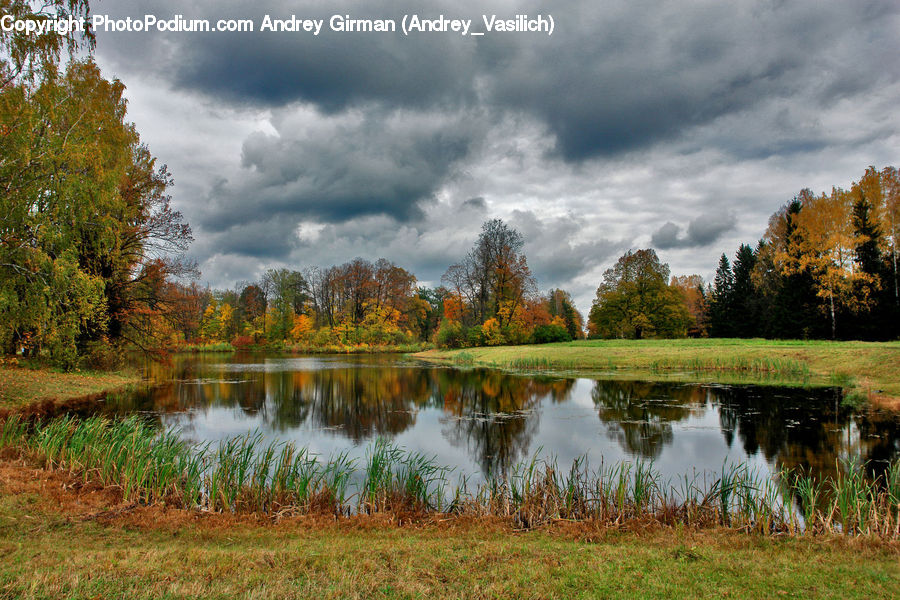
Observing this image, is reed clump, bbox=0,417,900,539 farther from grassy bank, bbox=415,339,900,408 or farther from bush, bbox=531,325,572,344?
bush, bbox=531,325,572,344

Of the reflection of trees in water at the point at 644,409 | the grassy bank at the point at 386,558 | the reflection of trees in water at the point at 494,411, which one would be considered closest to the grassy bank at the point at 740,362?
the reflection of trees in water at the point at 644,409

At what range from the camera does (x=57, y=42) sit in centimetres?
1227

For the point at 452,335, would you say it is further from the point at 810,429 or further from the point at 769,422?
the point at 810,429

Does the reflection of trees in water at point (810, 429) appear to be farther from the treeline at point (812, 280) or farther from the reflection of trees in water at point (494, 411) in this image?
the treeline at point (812, 280)

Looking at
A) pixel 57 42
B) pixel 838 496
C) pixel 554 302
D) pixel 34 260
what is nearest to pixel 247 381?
pixel 34 260

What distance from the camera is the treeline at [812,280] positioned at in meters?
31.5

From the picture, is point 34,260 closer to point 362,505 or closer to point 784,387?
point 362,505

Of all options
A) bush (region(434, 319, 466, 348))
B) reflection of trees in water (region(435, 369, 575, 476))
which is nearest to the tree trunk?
reflection of trees in water (region(435, 369, 575, 476))

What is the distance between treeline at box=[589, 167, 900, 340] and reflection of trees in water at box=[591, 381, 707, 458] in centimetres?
2004

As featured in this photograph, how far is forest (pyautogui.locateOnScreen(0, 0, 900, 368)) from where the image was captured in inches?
484

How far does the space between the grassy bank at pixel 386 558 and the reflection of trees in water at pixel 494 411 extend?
4.28 m

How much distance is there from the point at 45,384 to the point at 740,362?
107 feet

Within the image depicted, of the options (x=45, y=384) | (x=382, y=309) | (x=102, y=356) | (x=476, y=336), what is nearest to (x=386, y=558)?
(x=45, y=384)

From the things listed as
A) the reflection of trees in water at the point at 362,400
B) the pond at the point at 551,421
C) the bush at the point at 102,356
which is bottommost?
the reflection of trees in water at the point at 362,400
